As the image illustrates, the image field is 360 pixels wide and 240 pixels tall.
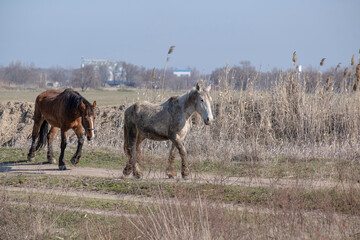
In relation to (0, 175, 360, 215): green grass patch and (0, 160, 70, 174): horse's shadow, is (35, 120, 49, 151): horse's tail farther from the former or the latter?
(0, 175, 360, 215): green grass patch

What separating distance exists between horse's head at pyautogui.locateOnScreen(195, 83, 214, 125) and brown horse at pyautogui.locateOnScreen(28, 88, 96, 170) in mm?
3048

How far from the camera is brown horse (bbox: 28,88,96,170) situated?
42.2 ft

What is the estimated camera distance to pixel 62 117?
13.4 m

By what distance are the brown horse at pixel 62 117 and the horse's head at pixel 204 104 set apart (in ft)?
10.0

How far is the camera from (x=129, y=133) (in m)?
12.1

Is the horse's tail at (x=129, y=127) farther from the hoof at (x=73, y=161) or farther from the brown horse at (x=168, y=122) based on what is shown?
the hoof at (x=73, y=161)

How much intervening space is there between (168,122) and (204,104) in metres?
0.98

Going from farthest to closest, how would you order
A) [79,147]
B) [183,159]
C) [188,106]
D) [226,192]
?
[79,147] < [188,106] < [183,159] < [226,192]

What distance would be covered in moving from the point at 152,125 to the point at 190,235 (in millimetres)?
5269

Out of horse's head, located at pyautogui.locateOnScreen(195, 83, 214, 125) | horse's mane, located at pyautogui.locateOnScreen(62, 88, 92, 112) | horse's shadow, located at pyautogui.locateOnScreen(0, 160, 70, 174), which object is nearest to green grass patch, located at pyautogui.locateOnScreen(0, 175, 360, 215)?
horse's shadow, located at pyautogui.locateOnScreen(0, 160, 70, 174)

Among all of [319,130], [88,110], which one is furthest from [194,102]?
[319,130]

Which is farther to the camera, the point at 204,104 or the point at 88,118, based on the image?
the point at 88,118

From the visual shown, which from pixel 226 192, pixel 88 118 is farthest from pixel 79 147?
pixel 226 192

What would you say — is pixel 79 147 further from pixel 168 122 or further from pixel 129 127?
pixel 168 122
